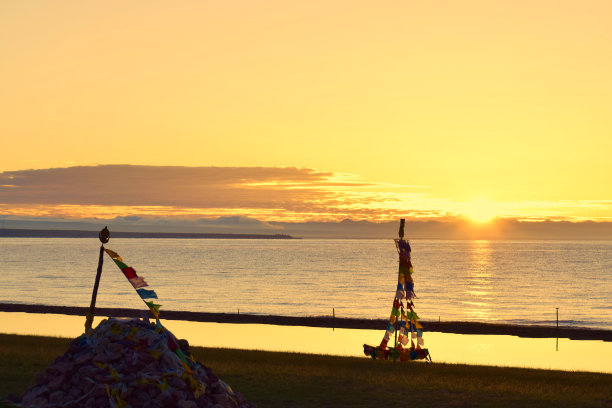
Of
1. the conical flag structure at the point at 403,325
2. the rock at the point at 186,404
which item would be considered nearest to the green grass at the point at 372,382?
the conical flag structure at the point at 403,325

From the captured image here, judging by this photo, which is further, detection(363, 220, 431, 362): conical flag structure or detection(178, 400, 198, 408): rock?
detection(363, 220, 431, 362): conical flag structure

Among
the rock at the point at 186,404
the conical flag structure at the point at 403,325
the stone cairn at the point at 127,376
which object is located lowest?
the rock at the point at 186,404

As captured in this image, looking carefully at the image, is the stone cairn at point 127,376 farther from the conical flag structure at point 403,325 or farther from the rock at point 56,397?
the conical flag structure at point 403,325

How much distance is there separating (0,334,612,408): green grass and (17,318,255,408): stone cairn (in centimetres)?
367

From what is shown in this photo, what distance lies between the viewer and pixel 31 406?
56.7 feet

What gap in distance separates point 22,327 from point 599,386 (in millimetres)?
44622

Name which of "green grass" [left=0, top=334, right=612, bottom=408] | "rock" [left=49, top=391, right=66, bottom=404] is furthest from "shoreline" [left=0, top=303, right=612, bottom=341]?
"rock" [left=49, top=391, right=66, bottom=404]

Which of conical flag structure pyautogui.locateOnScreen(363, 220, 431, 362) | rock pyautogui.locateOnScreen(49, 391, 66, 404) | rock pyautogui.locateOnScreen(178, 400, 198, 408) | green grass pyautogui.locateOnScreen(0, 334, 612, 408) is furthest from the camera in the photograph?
conical flag structure pyautogui.locateOnScreen(363, 220, 431, 362)

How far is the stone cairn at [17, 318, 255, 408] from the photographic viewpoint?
1686 centimetres

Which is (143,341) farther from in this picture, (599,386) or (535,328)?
(535,328)

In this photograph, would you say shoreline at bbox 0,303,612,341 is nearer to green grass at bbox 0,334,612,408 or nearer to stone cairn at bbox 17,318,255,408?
green grass at bbox 0,334,612,408

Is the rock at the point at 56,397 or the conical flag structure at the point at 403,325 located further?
the conical flag structure at the point at 403,325

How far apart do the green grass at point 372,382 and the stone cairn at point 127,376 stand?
367 cm

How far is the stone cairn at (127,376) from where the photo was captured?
55.3 ft
